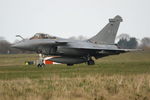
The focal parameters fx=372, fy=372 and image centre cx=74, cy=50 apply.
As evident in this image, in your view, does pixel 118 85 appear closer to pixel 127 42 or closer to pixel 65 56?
pixel 65 56

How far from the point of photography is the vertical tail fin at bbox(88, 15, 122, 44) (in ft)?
105

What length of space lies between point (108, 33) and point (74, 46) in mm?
4431

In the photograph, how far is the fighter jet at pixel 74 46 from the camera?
27.6 metres

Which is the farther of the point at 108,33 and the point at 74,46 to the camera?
the point at 108,33

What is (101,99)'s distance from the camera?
33.3ft

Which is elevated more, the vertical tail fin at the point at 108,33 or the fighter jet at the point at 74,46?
the vertical tail fin at the point at 108,33

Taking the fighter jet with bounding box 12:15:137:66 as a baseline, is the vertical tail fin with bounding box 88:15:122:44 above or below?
above

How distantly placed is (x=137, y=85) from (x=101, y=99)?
2.35m

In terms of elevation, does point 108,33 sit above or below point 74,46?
above

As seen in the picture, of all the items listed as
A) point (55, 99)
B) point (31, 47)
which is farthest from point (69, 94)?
point (31, 47)

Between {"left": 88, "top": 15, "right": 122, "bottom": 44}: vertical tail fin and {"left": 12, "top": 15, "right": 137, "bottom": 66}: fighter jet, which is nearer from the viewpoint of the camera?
{"left": 12, "top": 15, "right": 137, "bottom": 66}: fighter jet

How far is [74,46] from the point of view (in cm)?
2905

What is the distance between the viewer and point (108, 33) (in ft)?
105

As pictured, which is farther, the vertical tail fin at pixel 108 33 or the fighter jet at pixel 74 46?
the vertical tail fin at pixel 108 33
